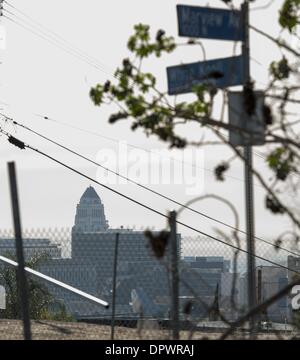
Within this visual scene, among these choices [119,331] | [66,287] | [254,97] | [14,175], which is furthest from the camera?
[119,331]

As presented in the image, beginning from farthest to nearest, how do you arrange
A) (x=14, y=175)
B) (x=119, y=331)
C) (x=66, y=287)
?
(x=119, y=331)
(x=66, y=287)
(x=14, y=175)

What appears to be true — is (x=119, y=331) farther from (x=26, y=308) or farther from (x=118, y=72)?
(x=118, y=72)

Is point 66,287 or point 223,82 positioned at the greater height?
point 223,82

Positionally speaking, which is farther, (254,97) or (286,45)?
(286,45)

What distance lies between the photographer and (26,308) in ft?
24.8
